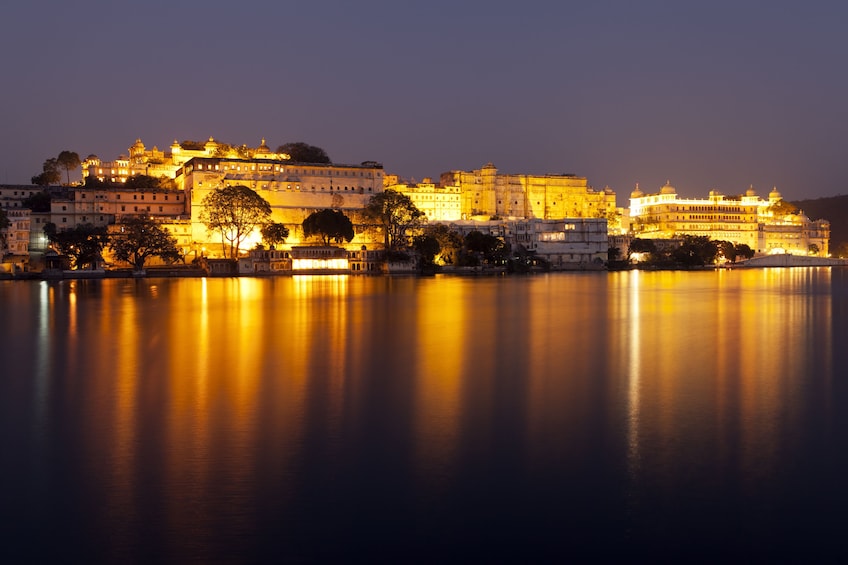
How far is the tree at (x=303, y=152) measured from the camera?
71.2m

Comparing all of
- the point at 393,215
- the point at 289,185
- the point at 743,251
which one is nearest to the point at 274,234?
the point at 393,215

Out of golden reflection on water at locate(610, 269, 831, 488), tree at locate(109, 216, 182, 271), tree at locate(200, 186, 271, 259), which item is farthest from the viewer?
tree at locate(200, 186, 271, 259)

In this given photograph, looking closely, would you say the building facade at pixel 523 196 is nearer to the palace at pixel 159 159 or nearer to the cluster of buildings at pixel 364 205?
the cluster of buildings at pixel 364 205

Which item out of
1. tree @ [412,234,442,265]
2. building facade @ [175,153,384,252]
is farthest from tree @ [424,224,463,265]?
building facade @ [175,153,384,252]

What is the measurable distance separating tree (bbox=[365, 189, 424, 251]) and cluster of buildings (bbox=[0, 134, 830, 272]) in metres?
1.92

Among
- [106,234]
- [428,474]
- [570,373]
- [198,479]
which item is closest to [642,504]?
[428,474]

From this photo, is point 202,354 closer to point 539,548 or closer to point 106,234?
point 539,548

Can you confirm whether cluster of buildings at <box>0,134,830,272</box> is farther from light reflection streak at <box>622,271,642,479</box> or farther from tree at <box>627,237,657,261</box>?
light reflection streak at <box>622,271,642,479</box>

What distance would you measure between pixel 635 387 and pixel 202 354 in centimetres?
734

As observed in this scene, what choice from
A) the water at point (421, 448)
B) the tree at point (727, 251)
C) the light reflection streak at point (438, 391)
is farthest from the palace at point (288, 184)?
the water at point (421, 448)

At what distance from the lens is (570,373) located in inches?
461

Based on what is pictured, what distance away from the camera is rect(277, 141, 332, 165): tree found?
71250 millimetres

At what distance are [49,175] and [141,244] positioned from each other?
87.8ft

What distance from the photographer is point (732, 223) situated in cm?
8494
